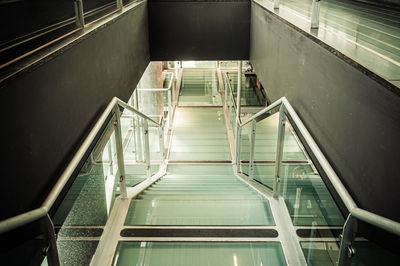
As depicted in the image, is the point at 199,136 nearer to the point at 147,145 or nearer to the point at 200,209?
the point at 147,145

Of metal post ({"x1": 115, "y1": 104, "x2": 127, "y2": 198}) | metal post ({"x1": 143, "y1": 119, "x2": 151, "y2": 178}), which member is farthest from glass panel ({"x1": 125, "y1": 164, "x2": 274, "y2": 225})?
metal post ({"x1": 143, "y1": 119, "x2": 151, "y2": 178})

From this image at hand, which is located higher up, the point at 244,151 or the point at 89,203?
the point at 89,203

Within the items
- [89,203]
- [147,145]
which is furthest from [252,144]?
[89,203]

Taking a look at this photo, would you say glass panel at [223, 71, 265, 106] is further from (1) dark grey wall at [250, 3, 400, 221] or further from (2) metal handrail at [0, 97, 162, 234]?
(2) metal handrail at [0, 97, 162, 234]

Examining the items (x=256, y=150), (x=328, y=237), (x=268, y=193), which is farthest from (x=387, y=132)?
(x=256, y=150)

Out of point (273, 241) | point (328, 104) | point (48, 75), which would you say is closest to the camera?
point (48, 75)

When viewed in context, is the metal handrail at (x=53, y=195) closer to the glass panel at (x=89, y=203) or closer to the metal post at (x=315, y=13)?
the glass panel at (x=89, y=203)

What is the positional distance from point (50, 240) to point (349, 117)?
1.48 metres

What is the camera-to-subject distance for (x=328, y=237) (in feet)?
6.88

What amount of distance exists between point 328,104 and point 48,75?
1.55 metres

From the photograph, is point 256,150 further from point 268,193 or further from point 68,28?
point 68,28

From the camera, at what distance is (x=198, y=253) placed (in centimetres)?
251

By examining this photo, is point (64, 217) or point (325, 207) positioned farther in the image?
point (325, 207)

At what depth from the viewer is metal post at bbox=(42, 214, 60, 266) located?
136 centimetres
